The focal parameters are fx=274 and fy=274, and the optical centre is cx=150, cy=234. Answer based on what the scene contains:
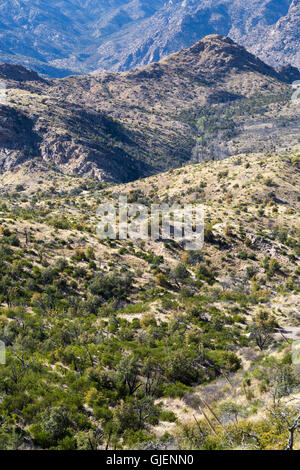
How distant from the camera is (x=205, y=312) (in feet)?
87.3

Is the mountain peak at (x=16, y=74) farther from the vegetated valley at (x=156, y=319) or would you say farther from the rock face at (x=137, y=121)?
the vegetated valley at (x=156, y=319)

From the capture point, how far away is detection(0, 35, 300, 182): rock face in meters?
108

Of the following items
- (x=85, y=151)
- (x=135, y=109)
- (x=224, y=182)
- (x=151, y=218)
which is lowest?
(x=151, y=218)

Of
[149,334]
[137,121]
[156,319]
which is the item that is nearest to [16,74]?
[137,121]

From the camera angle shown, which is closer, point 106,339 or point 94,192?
point 106,339

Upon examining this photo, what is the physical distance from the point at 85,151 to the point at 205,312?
312ft

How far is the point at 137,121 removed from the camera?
15475 cm

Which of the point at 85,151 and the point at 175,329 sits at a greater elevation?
the point at 85,151

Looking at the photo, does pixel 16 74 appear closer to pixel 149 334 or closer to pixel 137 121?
pixel 137 121

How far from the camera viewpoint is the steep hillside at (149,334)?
1198 cm

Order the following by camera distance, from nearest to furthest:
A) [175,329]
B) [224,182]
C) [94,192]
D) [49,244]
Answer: [175,329], [49,244], [224,182], [94,192]

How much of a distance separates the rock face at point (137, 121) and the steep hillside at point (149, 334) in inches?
2564
